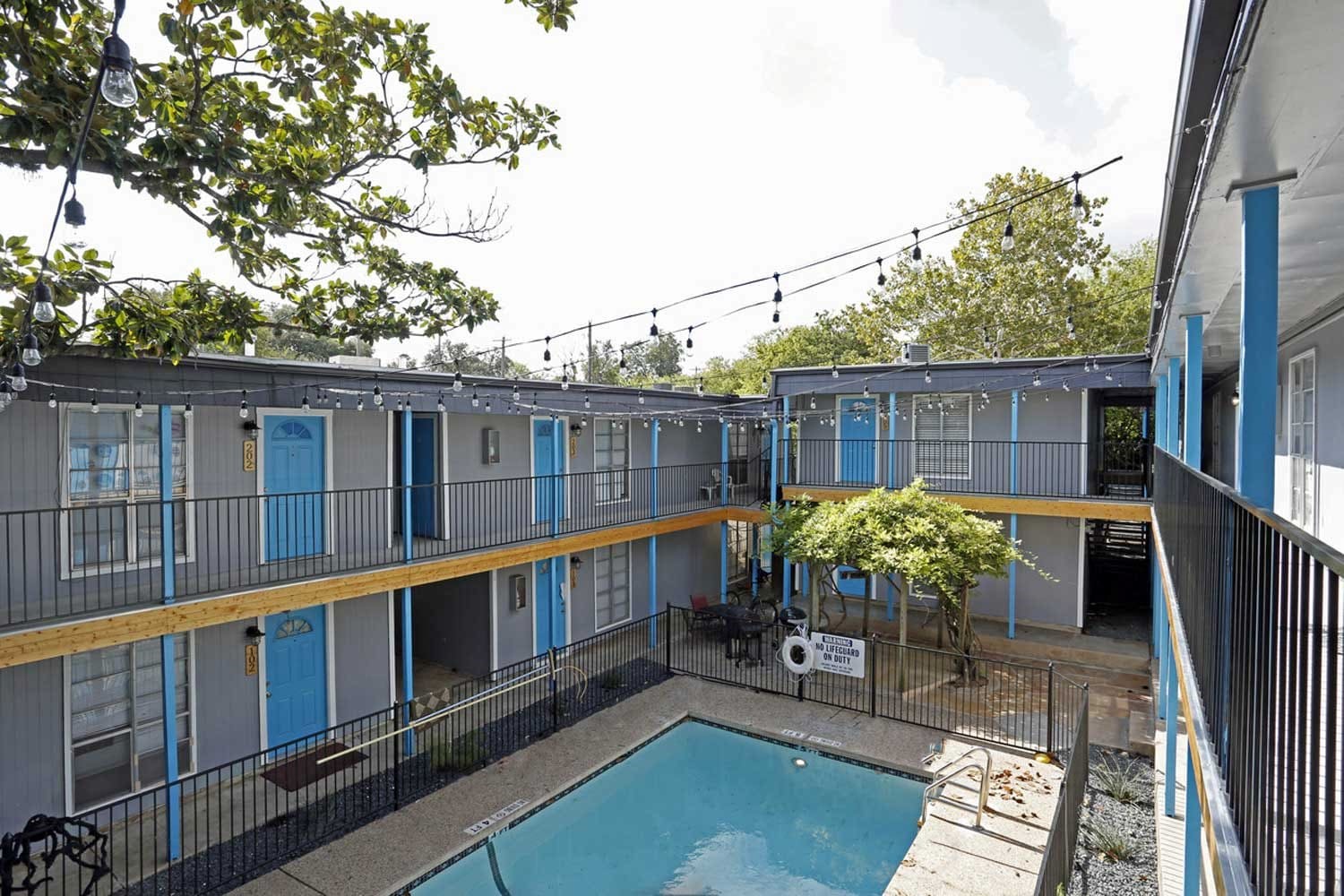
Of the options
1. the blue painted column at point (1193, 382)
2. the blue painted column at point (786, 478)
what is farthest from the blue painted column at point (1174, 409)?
the blue painted column at point (786, 478)

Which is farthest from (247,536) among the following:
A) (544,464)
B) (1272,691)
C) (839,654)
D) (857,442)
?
(857,442)

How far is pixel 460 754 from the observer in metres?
9.86

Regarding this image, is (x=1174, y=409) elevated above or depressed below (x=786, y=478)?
above

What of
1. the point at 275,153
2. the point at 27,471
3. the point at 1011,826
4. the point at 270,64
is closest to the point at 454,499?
the point at 27,471

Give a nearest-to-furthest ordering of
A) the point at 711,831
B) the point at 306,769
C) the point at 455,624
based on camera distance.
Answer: the point at 306,769 < the point at 711,831 < the point at 455,624

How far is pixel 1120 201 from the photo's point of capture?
2398cm

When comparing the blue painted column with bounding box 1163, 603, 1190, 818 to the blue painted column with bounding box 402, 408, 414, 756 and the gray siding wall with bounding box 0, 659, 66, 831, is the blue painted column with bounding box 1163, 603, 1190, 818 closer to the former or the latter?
the blue painted column with bounding box 402, 408, 414, 756

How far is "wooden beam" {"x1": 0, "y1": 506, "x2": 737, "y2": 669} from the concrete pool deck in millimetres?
2698

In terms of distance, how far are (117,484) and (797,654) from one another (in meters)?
9.84

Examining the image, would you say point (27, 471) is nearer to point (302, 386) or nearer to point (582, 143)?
point (302, 386)

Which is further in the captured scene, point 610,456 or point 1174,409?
point 610,456

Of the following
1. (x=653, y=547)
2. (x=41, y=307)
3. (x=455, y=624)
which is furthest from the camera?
(x=653, y=547)

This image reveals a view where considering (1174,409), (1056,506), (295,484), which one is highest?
(1174,409)

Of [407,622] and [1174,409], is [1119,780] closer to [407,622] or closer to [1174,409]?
[1174,409]
